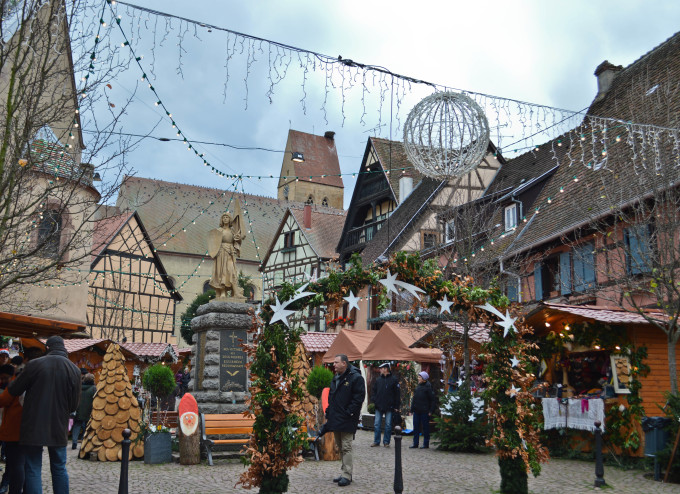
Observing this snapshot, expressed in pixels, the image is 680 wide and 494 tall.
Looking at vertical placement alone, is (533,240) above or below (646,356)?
above

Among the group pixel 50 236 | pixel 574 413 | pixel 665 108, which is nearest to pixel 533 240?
pixel 665 108

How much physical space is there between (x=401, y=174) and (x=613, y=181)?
63.6 ft

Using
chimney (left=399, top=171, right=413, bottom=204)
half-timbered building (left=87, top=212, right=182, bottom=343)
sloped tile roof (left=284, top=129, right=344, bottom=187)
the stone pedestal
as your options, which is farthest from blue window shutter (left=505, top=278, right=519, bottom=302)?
sloped tile roof (left=284, top=129, right=344, bottom=187)

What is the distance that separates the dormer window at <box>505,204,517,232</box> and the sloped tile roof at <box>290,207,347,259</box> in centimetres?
1700

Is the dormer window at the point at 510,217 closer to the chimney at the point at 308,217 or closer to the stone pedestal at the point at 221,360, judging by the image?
the stone pedestal at the point at 221,360

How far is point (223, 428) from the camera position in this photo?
12.1 m

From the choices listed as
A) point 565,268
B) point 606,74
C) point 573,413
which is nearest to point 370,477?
point 573,413

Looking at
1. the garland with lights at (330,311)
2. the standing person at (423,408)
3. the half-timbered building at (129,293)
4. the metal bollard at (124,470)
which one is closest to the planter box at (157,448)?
the garland with lights at (330,311)

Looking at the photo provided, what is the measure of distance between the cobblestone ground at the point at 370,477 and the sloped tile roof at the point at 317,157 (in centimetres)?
5867

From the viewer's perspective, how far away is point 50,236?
8961mm

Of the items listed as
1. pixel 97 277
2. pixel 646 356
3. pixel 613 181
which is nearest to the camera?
pixel 646 356

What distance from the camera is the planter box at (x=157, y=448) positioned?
11.7 metres

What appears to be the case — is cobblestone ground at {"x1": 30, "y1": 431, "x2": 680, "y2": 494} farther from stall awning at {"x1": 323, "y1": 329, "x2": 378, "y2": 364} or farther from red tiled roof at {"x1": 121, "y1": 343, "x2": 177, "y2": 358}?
red tiled roof at {"x1": 121, "y1": 343, "x2": 177, "y2": 358}

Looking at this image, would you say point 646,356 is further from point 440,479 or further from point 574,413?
point 440,479
